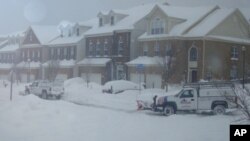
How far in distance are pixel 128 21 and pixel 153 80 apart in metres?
2.17

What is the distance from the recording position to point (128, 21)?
12.0 meters

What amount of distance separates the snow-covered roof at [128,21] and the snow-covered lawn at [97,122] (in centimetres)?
155

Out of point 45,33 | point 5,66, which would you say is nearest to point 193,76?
point 45,33

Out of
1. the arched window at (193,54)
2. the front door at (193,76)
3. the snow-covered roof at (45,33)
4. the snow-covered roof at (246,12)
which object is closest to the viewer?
the snow-covered roof at (246,12)

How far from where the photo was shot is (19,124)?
35.6 ft

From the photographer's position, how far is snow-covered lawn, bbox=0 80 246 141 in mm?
8438

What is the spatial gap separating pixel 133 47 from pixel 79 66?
1657 mm

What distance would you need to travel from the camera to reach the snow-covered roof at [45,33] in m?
12.8

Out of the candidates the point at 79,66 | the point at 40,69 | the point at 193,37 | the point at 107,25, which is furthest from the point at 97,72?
the point at 193,37

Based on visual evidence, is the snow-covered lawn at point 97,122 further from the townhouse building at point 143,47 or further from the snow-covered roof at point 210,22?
the snow-covered roof at point 210,22

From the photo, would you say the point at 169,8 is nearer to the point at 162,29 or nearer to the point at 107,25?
the point at 162,29

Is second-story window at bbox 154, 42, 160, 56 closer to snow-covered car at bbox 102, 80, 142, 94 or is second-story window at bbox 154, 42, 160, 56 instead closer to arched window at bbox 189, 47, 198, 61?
snow-covered car at bbox 102, 80, 142, 94

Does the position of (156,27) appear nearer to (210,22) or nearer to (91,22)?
(91,22)

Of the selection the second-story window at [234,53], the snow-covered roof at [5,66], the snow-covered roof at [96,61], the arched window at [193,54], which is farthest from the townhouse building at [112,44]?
the second-story window at [234,53]
